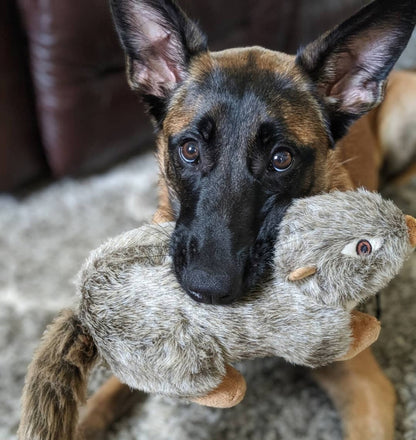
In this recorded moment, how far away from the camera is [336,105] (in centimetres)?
157

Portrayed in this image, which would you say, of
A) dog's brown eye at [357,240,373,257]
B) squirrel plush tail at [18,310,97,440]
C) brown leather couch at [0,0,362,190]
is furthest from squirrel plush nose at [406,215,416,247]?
brown leather couch at [0,0,362,190]

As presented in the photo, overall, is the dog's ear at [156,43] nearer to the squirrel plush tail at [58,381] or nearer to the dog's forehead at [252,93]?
the dog's forehead at [252,93]

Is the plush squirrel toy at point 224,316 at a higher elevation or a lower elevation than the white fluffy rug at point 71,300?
higher

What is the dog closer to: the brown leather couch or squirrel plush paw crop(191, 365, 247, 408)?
squirrel plush paw crop(191, 365, 247, 408)

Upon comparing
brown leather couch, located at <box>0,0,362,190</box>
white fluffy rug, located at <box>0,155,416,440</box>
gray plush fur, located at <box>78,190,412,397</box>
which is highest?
gray plush fur, located at <box>78,190,412,397</box>

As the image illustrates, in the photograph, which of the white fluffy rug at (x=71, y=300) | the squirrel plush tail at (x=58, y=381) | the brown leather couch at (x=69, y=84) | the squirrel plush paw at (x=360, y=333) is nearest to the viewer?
the squirrel plush tail at (x=58, y=381)

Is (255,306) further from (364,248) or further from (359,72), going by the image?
(359,72)

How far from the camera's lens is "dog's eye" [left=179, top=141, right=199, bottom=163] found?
1.43 m

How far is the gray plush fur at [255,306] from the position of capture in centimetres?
110

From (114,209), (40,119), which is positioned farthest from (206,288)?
(40,119)

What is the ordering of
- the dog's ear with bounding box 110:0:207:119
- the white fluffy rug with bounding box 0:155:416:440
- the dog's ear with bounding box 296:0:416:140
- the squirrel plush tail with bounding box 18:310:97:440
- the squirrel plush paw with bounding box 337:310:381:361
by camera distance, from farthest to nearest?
the white fluffy rug with bounding box 0:155:416:440
the dog's ear with bounding box 110:0:207:119
the dog's ear with bounding box 296:0:416:140
the squirrel plush paw with bounding box 337:310:381:361
the squirrel plush tail with bounding box 18:310:97:440

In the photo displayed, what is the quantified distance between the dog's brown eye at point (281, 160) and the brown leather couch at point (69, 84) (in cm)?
131

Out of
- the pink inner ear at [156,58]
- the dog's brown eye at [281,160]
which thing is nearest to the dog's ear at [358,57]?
the dog's brown eye at [281,160]

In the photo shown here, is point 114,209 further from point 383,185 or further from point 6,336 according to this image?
point 383,185
